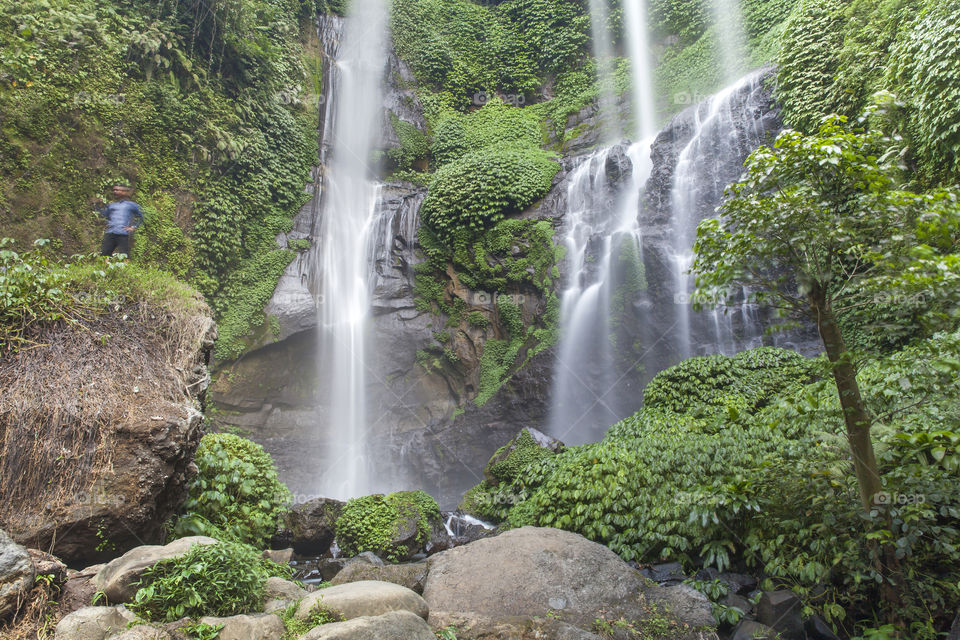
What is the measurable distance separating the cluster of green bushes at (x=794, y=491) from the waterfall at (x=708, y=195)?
285cm

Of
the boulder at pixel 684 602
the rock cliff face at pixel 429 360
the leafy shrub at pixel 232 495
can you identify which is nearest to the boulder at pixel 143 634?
the leafy shrub at pixel 232 495

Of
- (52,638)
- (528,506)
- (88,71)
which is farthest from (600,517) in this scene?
(88,71)

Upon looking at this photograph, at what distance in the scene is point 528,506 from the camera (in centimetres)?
707

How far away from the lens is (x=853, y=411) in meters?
3.31

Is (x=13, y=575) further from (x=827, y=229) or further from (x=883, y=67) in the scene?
(x=883, y=67)

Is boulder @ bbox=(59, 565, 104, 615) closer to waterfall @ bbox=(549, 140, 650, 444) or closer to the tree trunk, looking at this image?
the tree trunk

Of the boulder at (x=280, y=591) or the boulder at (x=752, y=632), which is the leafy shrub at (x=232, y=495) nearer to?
the boulder at (x=280, y=591)

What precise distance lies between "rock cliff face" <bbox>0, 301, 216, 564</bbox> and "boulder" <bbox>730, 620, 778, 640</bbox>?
491 cm

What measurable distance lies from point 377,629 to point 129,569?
179 cm

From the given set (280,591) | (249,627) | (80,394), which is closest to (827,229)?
(249,627)

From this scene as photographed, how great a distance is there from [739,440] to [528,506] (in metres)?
2.95

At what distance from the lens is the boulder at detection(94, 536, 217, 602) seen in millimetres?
3279

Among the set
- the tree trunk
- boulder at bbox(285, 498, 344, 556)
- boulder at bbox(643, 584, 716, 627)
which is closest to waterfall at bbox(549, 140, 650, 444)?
boulder at bbox(285, 498, 344, 556)

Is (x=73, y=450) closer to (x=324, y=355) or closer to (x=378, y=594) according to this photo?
(x=378, y=594)
